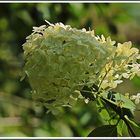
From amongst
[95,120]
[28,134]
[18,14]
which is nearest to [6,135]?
[28,134]

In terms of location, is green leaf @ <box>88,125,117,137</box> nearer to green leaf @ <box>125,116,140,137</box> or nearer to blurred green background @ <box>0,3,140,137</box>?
green leaf @ <box>125,116,140,137</box>

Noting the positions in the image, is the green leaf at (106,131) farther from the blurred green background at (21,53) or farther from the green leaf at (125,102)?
the blurred green background at (21,53)

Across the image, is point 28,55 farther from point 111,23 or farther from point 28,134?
point 111,23

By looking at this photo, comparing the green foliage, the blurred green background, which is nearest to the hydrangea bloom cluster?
the green foliage

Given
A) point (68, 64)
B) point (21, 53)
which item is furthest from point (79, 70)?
point (21, 53)

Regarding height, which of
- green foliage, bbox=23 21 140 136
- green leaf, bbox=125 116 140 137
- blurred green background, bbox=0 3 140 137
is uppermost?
blurred green background, bbox=0 3 140 137
